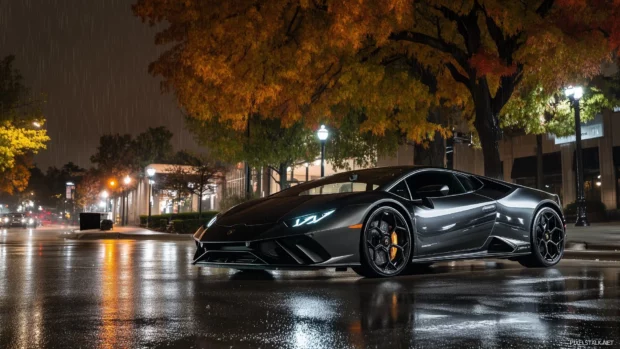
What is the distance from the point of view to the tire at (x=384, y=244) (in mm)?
7387

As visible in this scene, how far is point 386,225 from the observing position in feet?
25.3

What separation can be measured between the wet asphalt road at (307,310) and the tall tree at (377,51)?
26.0 ft

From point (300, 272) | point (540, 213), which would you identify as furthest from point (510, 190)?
point (300, 272)

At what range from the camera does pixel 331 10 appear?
14.8 m

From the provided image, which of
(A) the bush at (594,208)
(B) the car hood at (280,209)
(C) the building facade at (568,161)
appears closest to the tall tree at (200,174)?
(C) the building facade at (568,161)

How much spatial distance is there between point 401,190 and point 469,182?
1.30 metres

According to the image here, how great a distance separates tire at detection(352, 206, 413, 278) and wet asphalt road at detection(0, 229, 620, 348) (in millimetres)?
241

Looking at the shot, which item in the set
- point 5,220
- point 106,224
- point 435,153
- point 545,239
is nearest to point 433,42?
point 435,153

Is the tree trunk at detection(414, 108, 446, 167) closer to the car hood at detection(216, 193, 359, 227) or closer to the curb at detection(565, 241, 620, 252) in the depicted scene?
the curb at detection(565, 241, 620, 252)

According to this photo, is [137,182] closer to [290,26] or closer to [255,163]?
[255,163]

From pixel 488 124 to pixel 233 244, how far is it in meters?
10.2

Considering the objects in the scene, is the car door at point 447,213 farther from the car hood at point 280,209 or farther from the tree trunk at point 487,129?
the tree trunk at point 487,129

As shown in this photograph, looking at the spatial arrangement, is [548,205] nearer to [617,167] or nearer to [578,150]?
[578,150]

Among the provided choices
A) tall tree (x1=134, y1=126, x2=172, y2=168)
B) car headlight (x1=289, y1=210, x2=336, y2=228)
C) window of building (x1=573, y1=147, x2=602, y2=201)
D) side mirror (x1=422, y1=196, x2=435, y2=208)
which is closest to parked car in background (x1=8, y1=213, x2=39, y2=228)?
tall tree (x1=134, y1=126, x2=172, y2=168)
